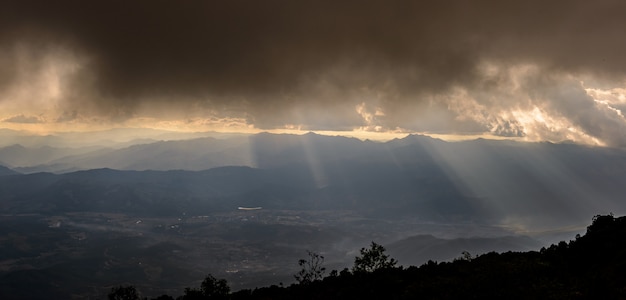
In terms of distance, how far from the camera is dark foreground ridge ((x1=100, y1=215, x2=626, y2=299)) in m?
49.0

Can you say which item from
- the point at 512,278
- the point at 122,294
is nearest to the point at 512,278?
the point at 512,278

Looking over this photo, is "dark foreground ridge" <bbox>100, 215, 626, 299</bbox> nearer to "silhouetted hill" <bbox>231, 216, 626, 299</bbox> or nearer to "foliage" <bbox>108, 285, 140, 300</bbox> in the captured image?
"silhouetted hill" <bbox>231, 216, 626, 299</bbox>

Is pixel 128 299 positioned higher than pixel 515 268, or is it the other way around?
pixel 515 268

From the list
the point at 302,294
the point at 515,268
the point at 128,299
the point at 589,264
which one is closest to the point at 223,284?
the point at 128,299

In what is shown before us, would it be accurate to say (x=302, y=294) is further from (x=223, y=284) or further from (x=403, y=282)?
(x=223, y=284)

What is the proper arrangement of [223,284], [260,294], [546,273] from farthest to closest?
[223,284] → [260,294] → [546,273]

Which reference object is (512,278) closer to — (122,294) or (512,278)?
(512,278)

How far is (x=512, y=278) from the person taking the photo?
2179 inches

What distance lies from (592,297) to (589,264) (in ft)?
64.4

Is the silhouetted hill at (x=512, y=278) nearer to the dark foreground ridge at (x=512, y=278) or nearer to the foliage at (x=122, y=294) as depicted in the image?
the dark foreground ridge at (x=512, y=278)

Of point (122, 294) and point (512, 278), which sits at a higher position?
point (512, 278)

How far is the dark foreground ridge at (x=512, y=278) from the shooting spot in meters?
49.0

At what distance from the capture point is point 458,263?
71.1 metres

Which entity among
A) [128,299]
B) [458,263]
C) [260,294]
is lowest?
[128,299]
